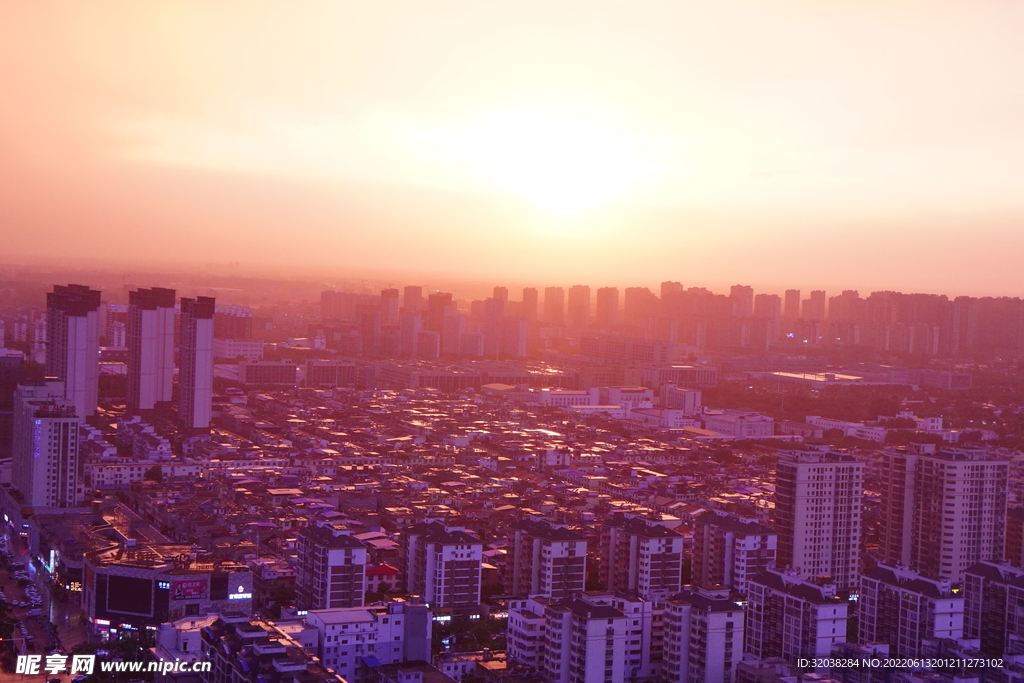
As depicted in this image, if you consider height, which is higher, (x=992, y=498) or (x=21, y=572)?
(x=992, y=498)

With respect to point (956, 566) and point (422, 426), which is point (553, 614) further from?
point (422, 426)

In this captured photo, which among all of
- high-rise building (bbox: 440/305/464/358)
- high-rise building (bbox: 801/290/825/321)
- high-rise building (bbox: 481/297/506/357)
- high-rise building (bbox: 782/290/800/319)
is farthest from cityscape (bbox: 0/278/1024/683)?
high-rise building (bbox: 782/290/800/319)

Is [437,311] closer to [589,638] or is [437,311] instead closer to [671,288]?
[671,288]

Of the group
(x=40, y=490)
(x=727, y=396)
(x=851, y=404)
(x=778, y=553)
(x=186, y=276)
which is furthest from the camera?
(x=186, y=276)

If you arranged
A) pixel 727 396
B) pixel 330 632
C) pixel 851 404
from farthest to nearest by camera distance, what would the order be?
pixel 727 396 → pixel 851 404 → pixel 330 632

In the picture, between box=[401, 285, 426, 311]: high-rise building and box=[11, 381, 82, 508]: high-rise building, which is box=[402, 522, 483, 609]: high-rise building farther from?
box=[401, 285, 426, 311]: high-rise building

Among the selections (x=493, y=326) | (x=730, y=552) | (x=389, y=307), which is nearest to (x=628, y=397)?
(x=493, y=326)

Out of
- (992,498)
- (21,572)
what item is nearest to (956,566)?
(992,498)
